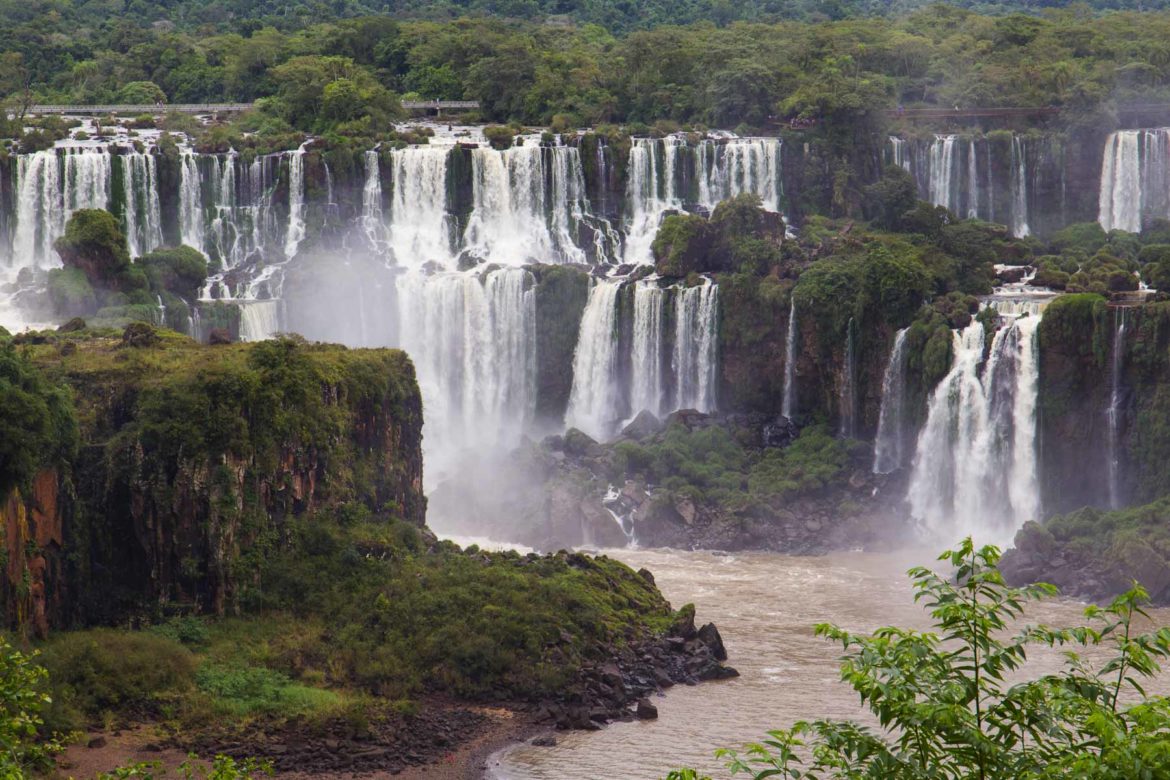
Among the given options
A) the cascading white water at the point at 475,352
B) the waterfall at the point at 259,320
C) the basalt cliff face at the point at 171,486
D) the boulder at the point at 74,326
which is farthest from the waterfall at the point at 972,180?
the boulder at the point at 74,326

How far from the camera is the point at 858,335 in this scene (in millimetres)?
60062

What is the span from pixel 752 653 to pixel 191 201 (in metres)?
36.1

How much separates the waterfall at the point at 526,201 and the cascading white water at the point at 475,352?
5.27m

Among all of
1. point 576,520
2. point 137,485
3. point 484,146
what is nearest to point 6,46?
point 484,146

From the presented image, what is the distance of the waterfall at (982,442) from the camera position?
55906 millimetres

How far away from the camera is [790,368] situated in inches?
2441

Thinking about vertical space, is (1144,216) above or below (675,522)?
above

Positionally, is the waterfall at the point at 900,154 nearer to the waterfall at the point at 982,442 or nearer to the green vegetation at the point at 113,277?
the waterfall at the point at 982,442

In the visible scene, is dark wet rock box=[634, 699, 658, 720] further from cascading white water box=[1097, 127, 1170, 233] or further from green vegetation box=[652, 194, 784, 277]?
cascading white water box=[1097, 127, 1170, 233]

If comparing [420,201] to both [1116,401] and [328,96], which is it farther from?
[1116,401]

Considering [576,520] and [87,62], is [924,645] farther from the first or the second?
[87,62]

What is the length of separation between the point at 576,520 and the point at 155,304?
1720cm

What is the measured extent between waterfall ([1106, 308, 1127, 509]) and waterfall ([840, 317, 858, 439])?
29.5 ft

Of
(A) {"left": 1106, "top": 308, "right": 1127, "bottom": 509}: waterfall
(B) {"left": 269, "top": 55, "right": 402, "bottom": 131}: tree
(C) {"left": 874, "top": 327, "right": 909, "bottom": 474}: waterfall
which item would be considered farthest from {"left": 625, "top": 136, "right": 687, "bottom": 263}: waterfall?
(A) {"left": 1106, "top": 308, "right": 1127, "bottom": 509}: waterfall
